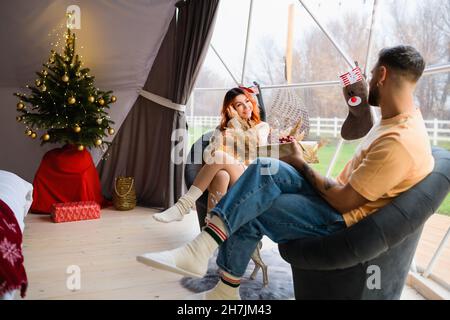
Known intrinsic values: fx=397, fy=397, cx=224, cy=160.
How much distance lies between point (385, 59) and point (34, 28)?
3.67 m

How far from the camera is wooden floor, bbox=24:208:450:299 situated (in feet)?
7.55

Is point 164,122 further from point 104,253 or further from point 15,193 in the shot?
point 15,193

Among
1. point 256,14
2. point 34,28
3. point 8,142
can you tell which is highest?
point 256,14

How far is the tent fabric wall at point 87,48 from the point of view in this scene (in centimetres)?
403

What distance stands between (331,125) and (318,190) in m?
2.66

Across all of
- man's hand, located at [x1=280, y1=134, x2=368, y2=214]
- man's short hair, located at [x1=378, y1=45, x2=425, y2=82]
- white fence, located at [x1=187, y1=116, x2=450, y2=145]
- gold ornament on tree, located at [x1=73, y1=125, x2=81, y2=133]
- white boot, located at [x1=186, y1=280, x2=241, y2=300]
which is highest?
man's short hair, located at [x1=378, y1=45, x2=425, y2=82]

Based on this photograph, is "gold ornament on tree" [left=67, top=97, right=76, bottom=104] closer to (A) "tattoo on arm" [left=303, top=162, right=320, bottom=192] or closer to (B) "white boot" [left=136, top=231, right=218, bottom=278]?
(B) "white boot" [left=136, top=231, right=218, bottom=278]

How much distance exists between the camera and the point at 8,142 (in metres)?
4.23

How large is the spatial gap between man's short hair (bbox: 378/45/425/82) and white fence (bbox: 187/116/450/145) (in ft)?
4.46

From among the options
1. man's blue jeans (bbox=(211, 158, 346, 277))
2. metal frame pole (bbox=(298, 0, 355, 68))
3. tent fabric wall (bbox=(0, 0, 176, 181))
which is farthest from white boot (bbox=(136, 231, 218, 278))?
tent fabric wall (bbox=(0, 0, 176, 181))

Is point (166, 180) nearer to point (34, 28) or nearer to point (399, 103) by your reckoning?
point (34, 28)

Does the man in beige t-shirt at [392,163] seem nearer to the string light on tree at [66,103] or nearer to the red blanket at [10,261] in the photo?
the red blanket at [10,261]
